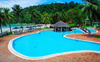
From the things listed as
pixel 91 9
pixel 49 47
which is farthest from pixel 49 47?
pixel 91 9

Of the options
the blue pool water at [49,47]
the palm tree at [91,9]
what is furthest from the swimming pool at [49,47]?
the palm tree at [91,9]

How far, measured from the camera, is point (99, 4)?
47.1ft

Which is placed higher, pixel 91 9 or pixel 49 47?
pixel 91 9

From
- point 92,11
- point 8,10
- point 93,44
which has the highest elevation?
point 8,10

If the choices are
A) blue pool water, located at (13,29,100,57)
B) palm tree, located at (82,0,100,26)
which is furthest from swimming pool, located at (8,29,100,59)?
palm tree, located at (82,0,100,26)

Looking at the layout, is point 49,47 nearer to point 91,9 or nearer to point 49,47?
point 49,47

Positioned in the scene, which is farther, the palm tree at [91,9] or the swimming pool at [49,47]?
the palm tree at [91,9]

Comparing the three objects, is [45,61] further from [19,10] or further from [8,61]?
[19,10]

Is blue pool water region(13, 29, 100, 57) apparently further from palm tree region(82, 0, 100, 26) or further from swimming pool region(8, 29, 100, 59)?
palm tree region(82, 0, 100, 26)

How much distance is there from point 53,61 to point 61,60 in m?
0.66

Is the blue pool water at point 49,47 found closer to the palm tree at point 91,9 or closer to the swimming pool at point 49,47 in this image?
the swimming pool at point 49,47

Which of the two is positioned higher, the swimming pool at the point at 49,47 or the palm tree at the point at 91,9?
the palm tree at the point at 91,9

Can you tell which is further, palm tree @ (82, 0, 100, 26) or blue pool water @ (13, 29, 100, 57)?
palm tree @ (82, 0, 100, 26)

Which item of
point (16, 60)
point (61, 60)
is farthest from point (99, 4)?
point (16, 60)
